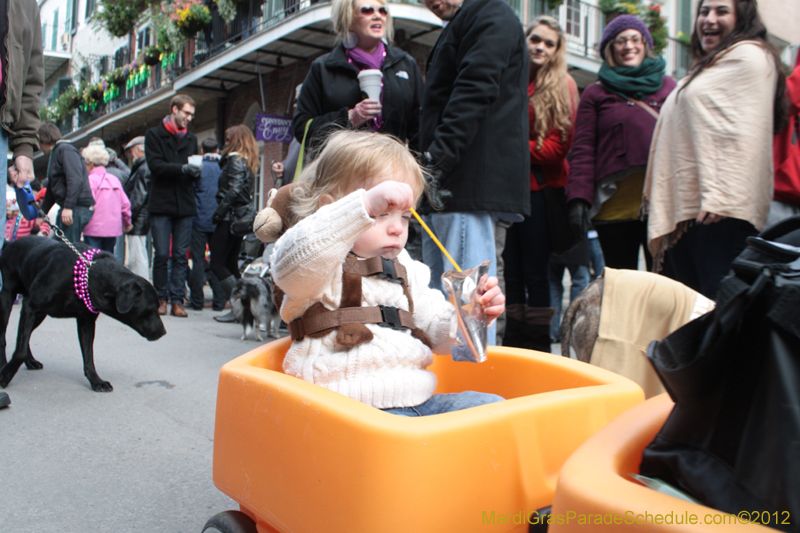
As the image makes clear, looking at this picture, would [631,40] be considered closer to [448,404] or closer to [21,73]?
[448,404]

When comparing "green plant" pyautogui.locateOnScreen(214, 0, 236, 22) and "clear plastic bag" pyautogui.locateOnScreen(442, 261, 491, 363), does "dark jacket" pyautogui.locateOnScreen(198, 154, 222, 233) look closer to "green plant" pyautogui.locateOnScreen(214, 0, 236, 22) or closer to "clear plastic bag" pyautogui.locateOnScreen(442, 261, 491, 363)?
"clear plastic bag" pyautogui.locateOnScreen(442, 261, 491, 363)

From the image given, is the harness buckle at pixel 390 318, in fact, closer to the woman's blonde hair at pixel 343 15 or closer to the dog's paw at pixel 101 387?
the woman's blonde hair at pixel 343 15

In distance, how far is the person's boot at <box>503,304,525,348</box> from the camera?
3143 mm

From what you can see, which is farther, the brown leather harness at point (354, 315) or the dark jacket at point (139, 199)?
the dark jacket at point (139, 199)

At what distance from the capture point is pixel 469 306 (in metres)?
1.40

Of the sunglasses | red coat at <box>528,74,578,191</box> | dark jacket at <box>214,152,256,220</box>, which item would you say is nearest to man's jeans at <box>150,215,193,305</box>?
dark jacket at <box>214,152,256,220</box>

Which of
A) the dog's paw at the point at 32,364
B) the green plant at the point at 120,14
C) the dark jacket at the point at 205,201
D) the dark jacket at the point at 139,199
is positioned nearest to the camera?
the dog's paw at the point at 32,364

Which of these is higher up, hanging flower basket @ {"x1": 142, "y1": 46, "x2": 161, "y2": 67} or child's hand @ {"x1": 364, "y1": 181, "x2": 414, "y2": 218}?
hanging flower basket @ {"x1": 142, "y1": 46, "x2": 161, "y2": 67}

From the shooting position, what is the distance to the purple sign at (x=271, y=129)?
911 centimetres

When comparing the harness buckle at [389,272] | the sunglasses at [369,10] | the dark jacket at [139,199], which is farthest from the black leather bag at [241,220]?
the harness buckle at [389,272]

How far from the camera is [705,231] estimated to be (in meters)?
2.51

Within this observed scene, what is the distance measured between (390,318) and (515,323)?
1.66 m

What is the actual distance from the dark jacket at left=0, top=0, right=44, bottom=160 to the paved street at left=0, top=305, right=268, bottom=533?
4.14 feet

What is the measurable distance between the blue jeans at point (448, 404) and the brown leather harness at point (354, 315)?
192 millimetres
